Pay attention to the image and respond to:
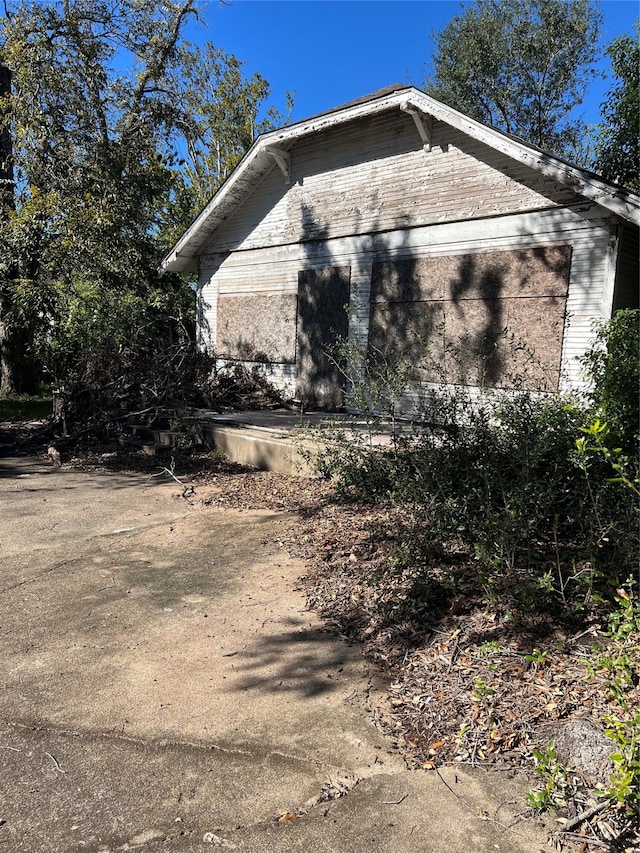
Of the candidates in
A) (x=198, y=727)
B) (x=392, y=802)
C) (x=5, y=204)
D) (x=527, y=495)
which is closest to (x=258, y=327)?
(x=5, y=204)

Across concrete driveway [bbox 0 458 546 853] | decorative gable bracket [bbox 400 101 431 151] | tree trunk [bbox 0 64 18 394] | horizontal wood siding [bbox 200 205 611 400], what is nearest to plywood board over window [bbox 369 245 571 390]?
horizontal wood siding [bbox 200 205 611 400]

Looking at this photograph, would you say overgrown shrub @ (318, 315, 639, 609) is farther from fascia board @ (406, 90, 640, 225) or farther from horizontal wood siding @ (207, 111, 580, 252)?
horizontal wood siding @ (207, 111, 580, 252)

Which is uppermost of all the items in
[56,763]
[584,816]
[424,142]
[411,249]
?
[424,142]

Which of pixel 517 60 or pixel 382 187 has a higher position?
pixel 517 60

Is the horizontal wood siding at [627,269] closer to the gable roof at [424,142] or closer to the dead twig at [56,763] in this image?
the gable roof at [424,142]

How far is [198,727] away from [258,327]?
36.3 feet

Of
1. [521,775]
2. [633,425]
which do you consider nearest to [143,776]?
[521,775]

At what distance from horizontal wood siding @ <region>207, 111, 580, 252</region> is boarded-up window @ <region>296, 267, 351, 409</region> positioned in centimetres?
85

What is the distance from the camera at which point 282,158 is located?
11945 millimetres

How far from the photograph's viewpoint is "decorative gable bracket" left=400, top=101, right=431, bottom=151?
9297mm

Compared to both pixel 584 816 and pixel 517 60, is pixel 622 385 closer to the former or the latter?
pixel 584 816

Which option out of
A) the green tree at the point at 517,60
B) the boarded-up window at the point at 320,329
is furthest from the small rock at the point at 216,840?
the green tree at the point at 517,60

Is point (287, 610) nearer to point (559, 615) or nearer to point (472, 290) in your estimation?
point (559, 615)

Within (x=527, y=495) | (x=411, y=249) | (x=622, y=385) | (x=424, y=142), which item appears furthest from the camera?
(x=411, y=249)
